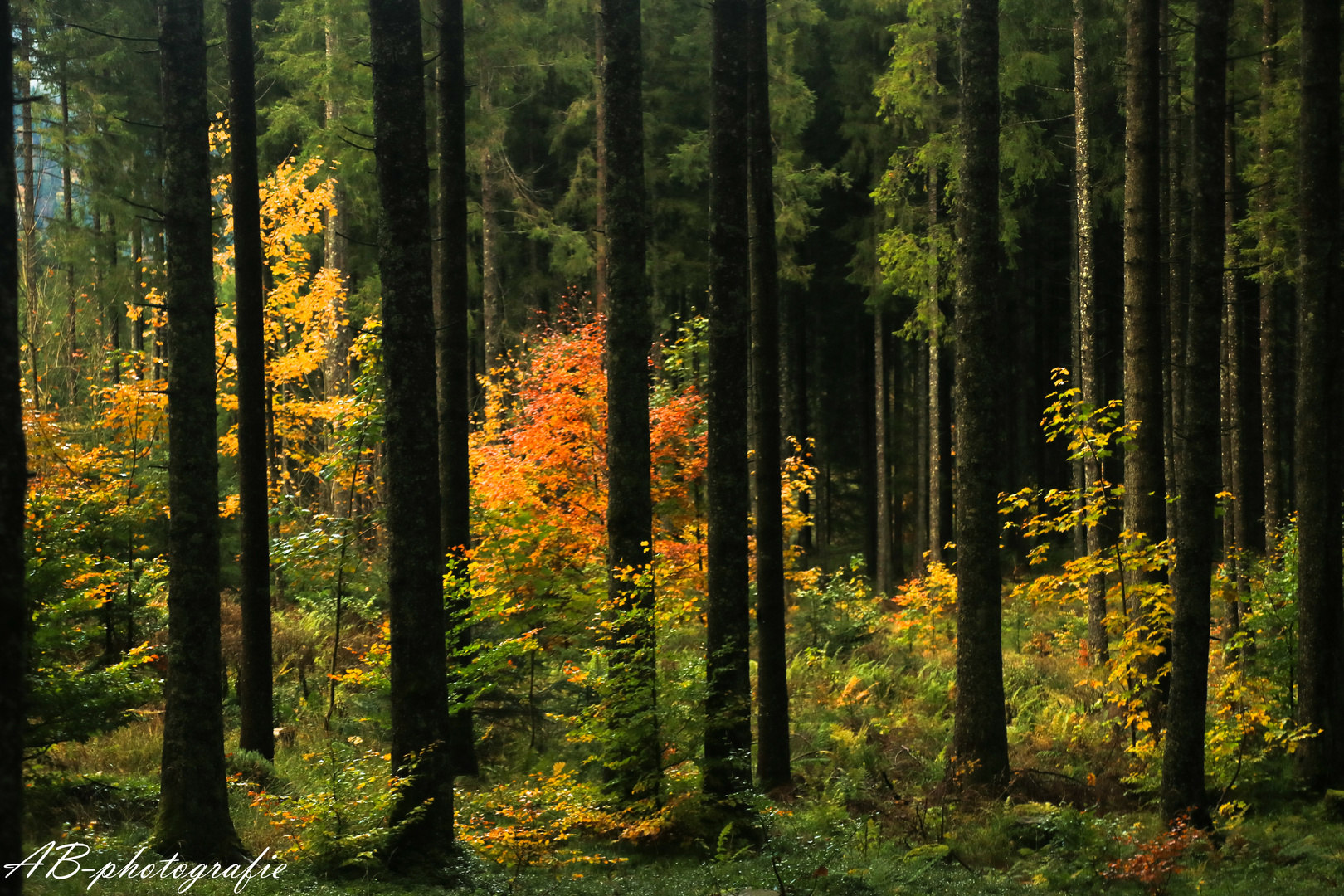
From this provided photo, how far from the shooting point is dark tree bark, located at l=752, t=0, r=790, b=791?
10.8 meters

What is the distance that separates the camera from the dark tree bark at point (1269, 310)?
14594 millimetres

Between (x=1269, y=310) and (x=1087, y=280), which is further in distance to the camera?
(x=1269, y=310)

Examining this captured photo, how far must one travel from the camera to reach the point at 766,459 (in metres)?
10.8

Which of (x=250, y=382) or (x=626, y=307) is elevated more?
(x=626, y=307)

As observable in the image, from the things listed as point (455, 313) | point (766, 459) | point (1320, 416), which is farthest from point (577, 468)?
point (1320, 416)

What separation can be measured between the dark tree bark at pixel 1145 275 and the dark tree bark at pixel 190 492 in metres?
9.92

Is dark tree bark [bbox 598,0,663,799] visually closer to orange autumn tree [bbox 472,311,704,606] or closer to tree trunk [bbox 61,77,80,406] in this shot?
orange autumn tree [bbox 472,311,704,606]

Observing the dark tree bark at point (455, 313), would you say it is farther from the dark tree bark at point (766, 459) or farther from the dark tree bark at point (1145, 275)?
the dark tree bark at point (1145, 275)

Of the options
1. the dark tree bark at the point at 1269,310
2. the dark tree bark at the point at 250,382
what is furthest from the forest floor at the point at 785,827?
the dark tree bark at the point at 1269,310

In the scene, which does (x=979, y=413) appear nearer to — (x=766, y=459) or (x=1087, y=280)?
(x=766, y=459)

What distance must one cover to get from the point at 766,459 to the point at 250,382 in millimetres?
5361

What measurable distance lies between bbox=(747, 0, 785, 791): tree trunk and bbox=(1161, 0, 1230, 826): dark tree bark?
12.4ft
